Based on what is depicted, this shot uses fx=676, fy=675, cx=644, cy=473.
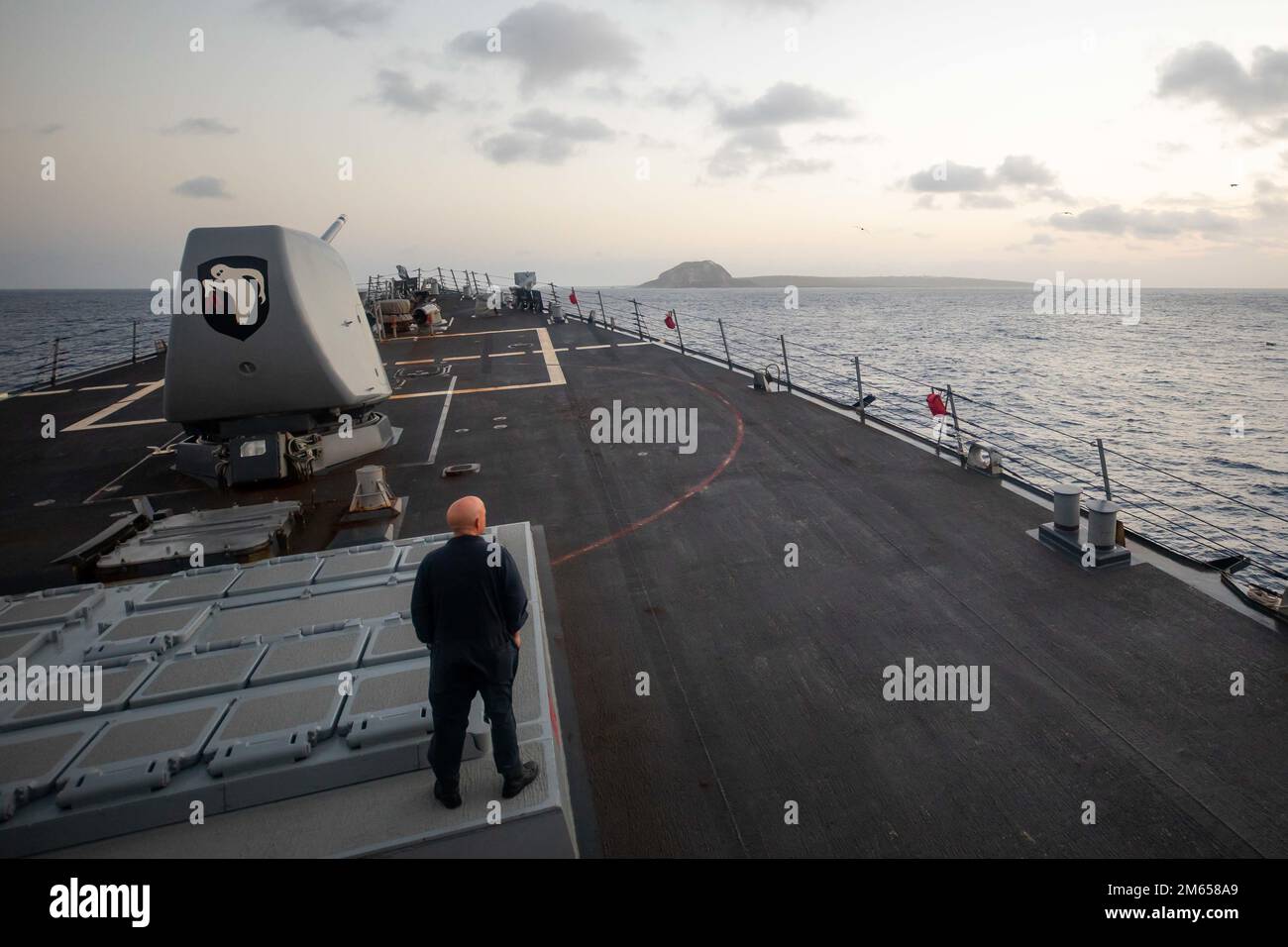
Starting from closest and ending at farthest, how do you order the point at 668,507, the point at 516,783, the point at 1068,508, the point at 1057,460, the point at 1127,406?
the point at 516,783 < the point at 1068,508 < the point at 668,507 < the point at 1057,460 < the point at 1127,406

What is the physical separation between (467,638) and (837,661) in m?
3.58

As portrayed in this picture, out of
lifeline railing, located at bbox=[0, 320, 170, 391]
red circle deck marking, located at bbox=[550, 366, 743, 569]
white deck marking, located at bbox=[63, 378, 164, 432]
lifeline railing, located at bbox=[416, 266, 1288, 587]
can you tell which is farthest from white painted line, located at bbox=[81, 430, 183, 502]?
lifeline railing, located at bbox=[0, 320, 170, 391]

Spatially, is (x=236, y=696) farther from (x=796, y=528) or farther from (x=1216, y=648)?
(x=1216, y=648)

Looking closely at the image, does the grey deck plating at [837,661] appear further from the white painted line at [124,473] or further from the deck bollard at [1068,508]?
the deck bollard at [1068,508]

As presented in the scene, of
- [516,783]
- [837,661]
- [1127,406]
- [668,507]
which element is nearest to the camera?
[516,783]

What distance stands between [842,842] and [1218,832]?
2131 millimetres

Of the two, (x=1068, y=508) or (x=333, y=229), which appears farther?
(x=333, y=229)

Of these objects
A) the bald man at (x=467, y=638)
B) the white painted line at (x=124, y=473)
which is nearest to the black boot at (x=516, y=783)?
the bald man at (x=467, y=638)

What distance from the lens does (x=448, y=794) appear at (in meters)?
3.15

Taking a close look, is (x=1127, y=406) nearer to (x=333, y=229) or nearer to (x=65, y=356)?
(x=333, y=229)

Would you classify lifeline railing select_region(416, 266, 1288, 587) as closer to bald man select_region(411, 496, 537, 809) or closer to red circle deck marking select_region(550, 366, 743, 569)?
red circle deck marking select_region(550, 366, 743, 569)

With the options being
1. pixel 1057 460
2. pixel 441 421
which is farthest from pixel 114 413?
pixel 1057 460

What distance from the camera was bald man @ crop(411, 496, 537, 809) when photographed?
10.5 feet

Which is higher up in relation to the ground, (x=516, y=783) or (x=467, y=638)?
(x=467, y=638)
